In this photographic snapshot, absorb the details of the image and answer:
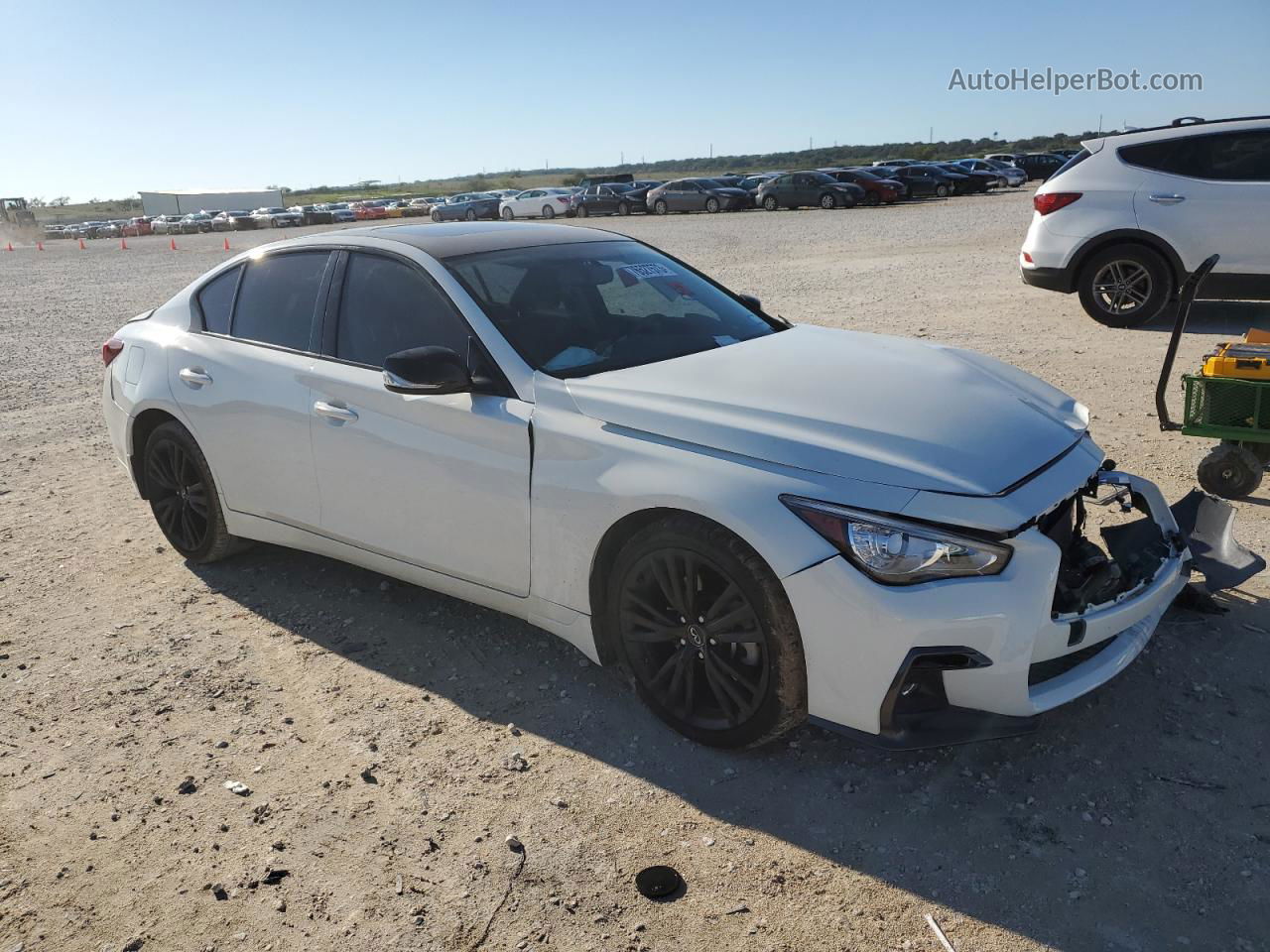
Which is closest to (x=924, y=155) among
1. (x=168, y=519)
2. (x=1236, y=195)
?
(x=1236, y=195)

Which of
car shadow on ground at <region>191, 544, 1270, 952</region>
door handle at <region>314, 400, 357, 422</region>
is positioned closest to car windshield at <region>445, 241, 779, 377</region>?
door handle at <region>314, 400, 357, 422</region>

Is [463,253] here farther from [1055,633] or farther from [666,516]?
[1055,633]

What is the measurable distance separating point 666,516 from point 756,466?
1.15 feet

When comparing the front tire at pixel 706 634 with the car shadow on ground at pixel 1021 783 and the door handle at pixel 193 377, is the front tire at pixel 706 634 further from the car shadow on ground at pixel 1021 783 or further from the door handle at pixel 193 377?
the door handle at pixel 193 377

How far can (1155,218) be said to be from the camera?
31.5 feet

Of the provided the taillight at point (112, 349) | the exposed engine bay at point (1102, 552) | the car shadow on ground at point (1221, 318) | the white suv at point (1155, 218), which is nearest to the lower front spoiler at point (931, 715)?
the exposed engine bay at point (1102, 552)

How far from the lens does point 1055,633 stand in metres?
2.93

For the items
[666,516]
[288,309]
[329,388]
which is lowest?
[666,516]

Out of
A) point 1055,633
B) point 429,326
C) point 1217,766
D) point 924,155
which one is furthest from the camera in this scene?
point 924,155

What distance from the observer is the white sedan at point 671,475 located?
2871mm

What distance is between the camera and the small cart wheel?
504cm

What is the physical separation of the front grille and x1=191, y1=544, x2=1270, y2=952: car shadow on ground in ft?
0.54

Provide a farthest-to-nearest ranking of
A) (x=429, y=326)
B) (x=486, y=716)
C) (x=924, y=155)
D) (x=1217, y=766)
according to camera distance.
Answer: (x=924, y=155) < (x=429, y=326) < (x=486, y=716) < (x=1217, y=766)

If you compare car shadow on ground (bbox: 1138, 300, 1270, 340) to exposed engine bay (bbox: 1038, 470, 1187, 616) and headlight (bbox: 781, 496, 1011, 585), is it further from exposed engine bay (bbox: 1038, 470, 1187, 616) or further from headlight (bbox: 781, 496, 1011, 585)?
headlight (bbox: 781, 496, 1011, 585)
